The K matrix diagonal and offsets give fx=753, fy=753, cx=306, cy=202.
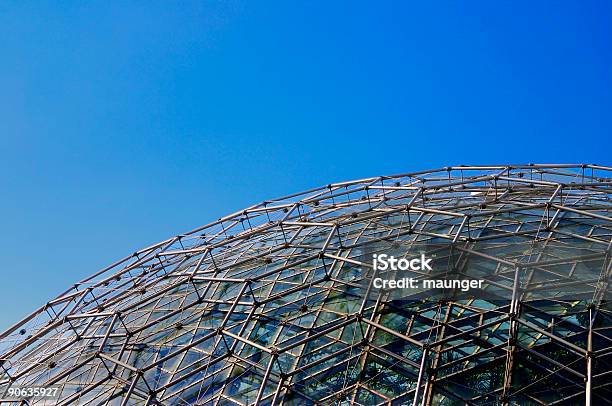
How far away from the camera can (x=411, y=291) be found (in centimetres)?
2969

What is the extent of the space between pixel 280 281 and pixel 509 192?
44.6 ft

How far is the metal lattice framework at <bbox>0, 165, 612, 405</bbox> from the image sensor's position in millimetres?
27062

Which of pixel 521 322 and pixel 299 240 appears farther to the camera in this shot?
pixel 299 240

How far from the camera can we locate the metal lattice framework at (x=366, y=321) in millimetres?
27062

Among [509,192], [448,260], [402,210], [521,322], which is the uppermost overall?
[509,192]

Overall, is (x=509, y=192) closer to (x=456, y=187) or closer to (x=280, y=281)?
(x=456, y=187)

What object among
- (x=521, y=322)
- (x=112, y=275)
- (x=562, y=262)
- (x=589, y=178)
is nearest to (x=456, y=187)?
(x=589, y=178)

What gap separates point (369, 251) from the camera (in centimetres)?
3225

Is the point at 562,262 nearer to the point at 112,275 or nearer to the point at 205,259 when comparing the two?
the point at 205,259

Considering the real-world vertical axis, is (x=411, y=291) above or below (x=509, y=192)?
below

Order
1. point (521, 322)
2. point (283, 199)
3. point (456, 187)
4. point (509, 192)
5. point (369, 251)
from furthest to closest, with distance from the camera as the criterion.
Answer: point (283, 199)
point (456, 187)
point (509, 192)
point (369, 251)
point (521, 322)

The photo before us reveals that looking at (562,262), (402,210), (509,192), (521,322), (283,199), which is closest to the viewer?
(521,322)

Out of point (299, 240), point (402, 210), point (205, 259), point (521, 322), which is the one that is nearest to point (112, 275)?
point (205, 259)

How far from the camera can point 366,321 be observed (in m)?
28.9
